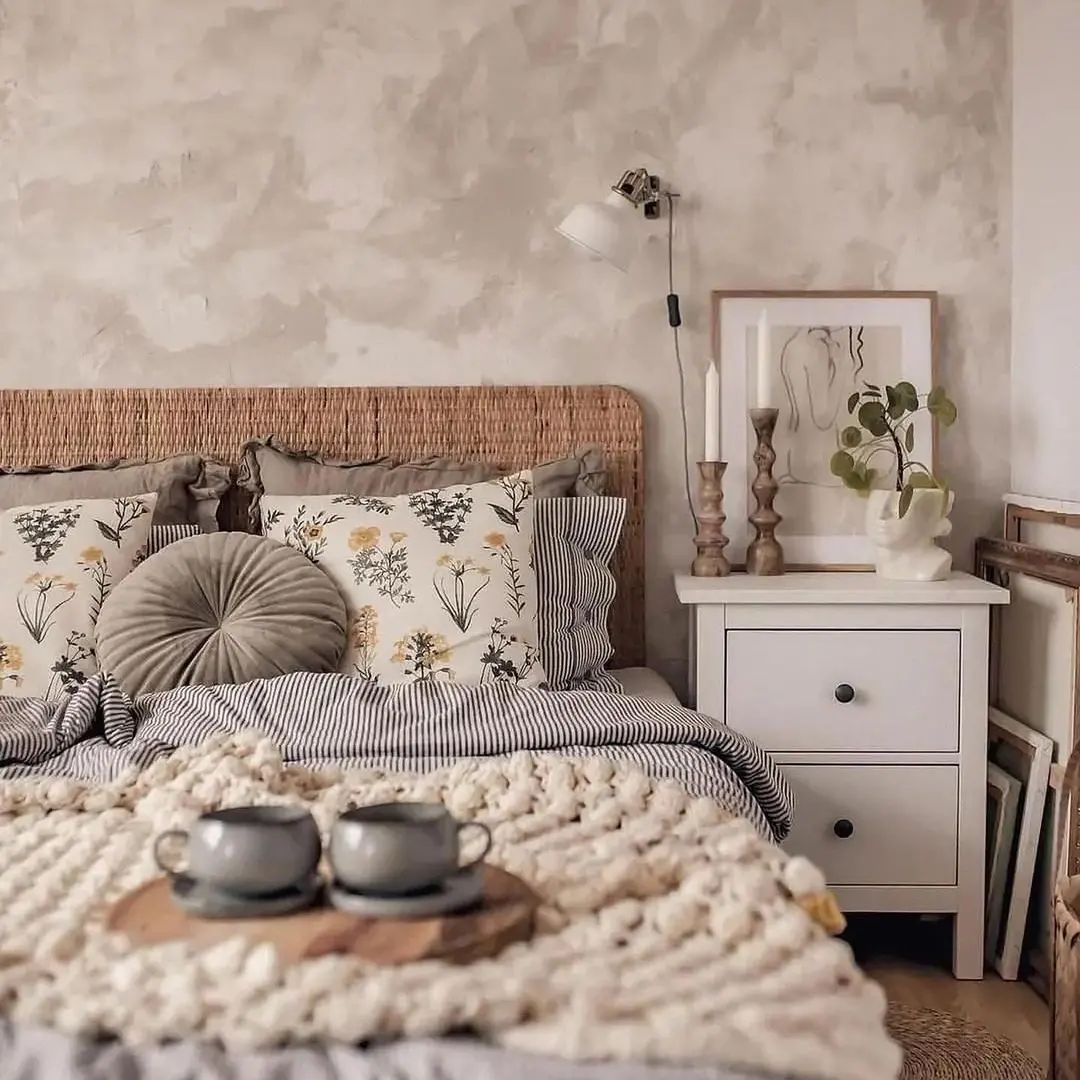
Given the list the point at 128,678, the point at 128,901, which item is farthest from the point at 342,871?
the point at 128,678

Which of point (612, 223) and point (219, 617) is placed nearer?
point (219, 617)

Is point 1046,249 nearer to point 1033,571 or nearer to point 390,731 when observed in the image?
point 1033,571

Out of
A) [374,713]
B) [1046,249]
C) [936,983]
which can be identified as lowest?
[936,983]

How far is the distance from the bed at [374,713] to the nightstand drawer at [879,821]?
0.36 m

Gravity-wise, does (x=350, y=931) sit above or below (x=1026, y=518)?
below

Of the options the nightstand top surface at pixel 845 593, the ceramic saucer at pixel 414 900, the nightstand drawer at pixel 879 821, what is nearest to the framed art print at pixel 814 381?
the nightstand top surface at pixel 845 593

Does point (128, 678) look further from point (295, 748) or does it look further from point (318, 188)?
point (318, 188)

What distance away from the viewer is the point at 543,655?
2410mm

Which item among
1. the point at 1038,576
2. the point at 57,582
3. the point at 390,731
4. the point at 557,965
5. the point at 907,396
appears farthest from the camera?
the point at 907,396

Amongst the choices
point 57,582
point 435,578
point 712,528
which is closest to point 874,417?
point 712,528

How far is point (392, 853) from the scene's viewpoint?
105 centimetres

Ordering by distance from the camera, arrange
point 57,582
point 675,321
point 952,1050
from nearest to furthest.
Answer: point 952,1050
point 57,582
point 675,321

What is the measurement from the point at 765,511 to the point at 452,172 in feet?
3.27

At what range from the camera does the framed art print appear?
9.25ft
